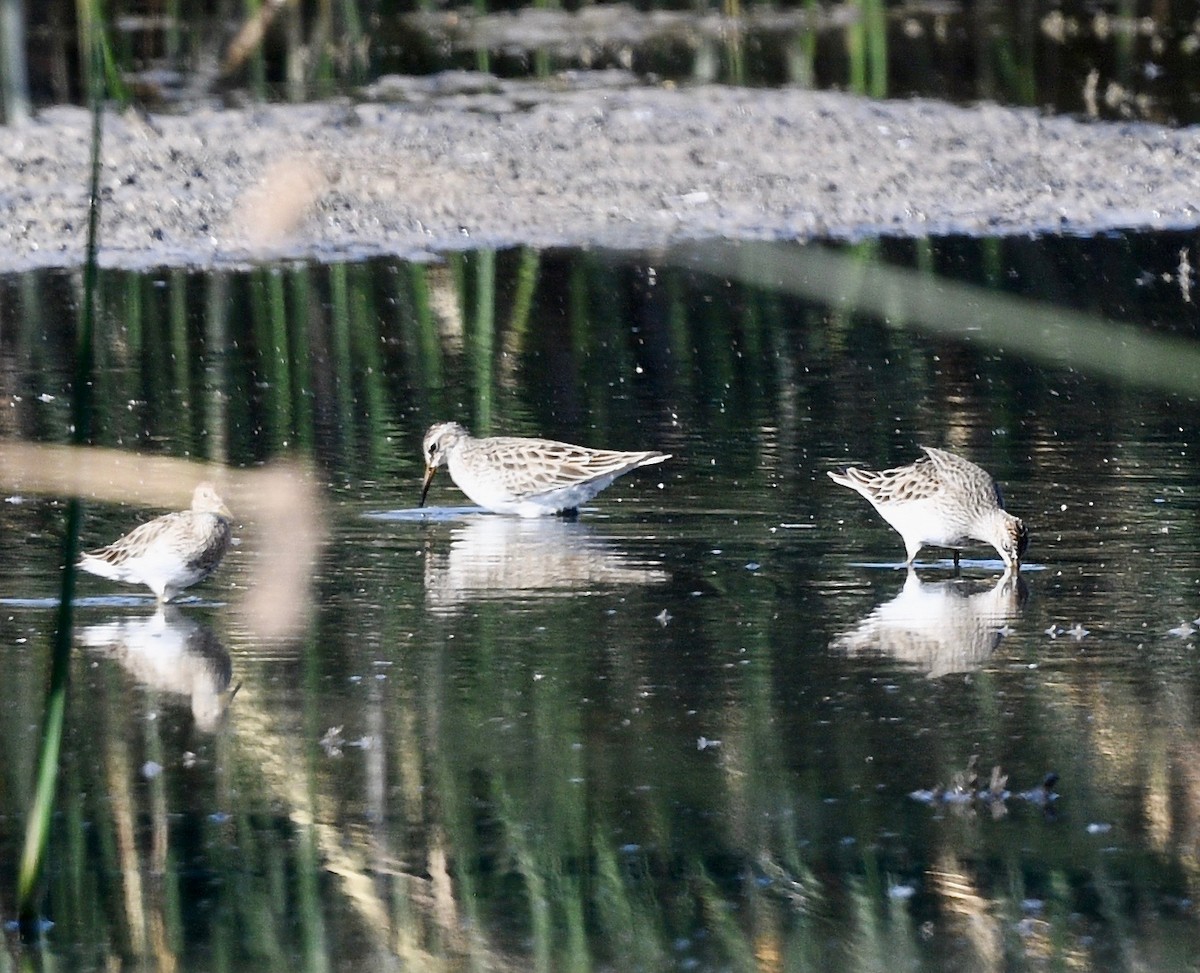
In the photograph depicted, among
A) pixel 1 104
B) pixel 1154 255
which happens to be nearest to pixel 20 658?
pixel 1154 255

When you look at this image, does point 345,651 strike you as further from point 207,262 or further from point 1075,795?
point 207,262

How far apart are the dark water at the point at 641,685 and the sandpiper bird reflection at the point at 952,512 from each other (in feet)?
0.56

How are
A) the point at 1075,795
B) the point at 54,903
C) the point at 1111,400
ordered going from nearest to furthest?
the point at 54,903 < the point at 1075,795 < the point at 1111,400

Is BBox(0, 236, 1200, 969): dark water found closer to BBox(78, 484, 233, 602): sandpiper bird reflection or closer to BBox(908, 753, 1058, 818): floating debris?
BBox(908, 753, 1058, 818): floating debris

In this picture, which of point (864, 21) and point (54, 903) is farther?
point (864, 21)

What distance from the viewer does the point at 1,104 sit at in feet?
78.5

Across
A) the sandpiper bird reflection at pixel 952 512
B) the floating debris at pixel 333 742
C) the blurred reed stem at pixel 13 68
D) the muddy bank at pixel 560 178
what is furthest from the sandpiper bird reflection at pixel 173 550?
the blurred reed stem at pixel 13 68

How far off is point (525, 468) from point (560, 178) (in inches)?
409

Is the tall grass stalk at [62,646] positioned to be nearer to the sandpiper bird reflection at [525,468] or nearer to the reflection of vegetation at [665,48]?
the sandpiper bird reflection at [525,468]

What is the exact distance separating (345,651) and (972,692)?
2123mm

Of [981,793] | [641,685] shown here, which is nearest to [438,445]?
[641,685]

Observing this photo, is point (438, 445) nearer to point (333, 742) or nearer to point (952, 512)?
point (952, 512)

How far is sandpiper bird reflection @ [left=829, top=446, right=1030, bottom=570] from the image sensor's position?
992 cm

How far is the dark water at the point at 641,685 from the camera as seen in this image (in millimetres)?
6312
